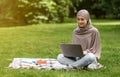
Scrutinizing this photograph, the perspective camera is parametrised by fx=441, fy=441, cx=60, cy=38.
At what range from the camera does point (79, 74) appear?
8.48 meters

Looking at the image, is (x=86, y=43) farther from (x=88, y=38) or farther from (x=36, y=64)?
(x=36, y=64)

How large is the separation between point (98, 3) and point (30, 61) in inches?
1696

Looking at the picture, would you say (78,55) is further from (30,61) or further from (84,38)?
(30,61)

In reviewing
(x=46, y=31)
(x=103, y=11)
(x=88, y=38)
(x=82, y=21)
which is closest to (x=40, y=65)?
(x=88, y=38)

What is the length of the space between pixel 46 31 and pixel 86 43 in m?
14.8

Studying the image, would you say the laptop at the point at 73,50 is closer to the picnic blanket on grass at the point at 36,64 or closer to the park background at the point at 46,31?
the picnic blanket on grass at the point at 36,64

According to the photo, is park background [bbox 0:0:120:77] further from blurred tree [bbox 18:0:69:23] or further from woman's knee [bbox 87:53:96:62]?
woman's knee [bbox 87:53:96:62]

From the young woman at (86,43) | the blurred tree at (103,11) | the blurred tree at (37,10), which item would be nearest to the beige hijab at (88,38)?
the young woman at (86,43)

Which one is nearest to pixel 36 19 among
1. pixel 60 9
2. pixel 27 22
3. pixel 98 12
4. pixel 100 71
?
pixel 27 22

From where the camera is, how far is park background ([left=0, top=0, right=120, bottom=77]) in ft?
29.5

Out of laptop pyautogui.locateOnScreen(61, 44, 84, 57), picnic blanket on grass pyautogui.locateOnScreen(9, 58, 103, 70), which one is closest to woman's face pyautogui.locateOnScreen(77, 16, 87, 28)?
laptop pyautogui.locateOnScreen(61, 44, 84, 57)

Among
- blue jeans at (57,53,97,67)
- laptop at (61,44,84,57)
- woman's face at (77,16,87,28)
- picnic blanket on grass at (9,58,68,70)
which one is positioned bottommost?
picnic blanket on grass at (9,58,68,70)

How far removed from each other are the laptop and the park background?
418 mm

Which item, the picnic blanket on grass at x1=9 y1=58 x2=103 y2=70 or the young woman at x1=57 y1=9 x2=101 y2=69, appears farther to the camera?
the picnic blanket on grass at x1=9 y1=58 x2=103 y2=70
